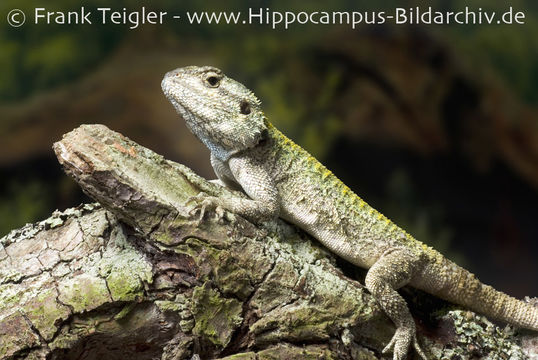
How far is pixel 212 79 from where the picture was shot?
12.2ft

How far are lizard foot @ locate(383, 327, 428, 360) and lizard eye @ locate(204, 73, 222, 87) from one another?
1.87m

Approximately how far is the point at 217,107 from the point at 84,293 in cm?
137

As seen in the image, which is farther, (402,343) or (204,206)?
(402,343)

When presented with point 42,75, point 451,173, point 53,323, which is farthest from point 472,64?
point 53,323

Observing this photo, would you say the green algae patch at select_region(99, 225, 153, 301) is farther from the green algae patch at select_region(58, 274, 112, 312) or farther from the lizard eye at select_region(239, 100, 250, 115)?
the lizard eye at select_region(239, 100, 250, 115)

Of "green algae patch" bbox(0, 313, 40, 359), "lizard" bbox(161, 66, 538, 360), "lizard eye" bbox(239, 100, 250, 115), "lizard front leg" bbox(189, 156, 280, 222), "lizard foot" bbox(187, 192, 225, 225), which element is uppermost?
"lizard eye" bbox(239, 100, 250, 115)

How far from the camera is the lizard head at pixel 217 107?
3.67 m

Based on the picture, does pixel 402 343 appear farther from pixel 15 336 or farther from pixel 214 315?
pixel 15 336

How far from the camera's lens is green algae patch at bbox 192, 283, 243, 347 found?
3123 mm

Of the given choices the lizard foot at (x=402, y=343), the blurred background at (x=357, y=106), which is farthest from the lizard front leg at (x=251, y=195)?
the blurred background at (x=357, y=106)

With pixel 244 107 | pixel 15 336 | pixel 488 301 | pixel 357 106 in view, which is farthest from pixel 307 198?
pixel 357 106

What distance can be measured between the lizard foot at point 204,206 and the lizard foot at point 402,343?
4.07 feet

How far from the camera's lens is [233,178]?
154 inches

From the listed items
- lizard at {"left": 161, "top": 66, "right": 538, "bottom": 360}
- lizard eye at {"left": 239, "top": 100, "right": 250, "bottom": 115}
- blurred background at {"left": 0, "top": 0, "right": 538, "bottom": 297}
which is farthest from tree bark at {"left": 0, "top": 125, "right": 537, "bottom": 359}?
blurred background at {"left": 0, "top": 0, "right": 538, "bottom": 297}
